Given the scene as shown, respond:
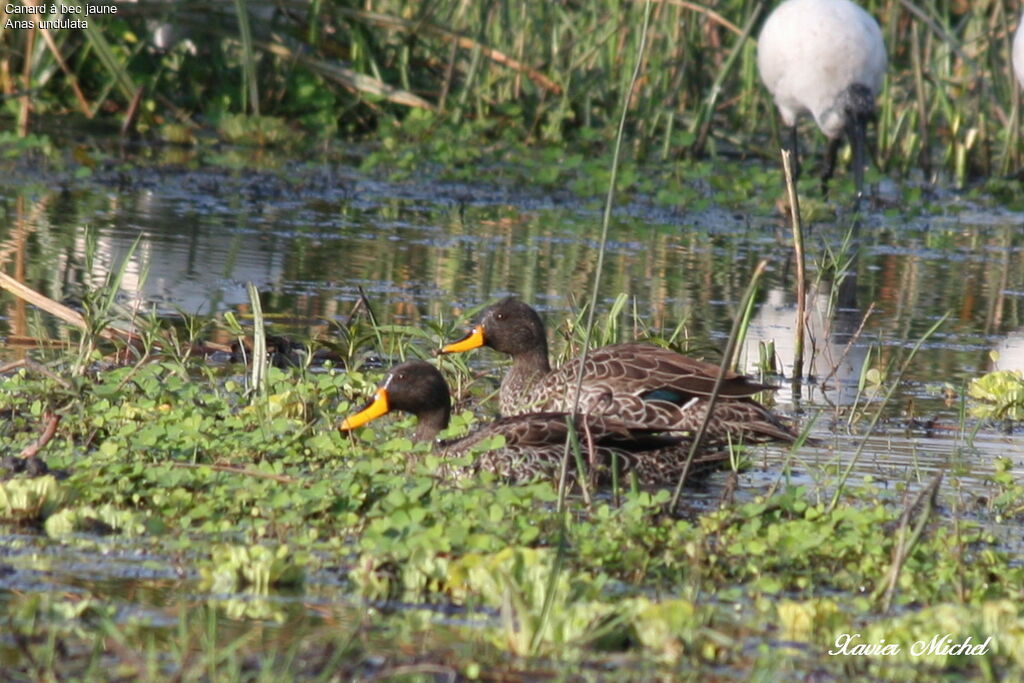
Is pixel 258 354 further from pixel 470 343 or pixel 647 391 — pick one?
pixel 647 391

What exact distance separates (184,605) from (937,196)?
35.0 feet

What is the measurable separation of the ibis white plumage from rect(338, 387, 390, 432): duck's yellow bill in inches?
319

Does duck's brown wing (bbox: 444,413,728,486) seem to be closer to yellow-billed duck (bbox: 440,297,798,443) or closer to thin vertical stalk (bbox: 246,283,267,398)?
yellow-billed duck (bbox: 440,297,798,443)

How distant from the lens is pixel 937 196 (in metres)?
13.6

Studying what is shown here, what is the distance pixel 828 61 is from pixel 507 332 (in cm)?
751

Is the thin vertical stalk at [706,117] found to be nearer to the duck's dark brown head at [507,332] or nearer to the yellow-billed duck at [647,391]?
the duck's dark brown head at [507,332]

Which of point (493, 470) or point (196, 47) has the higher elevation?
point (196, 47)

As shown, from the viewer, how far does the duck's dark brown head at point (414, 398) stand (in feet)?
20.3

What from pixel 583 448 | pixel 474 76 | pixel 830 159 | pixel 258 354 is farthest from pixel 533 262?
pixel 830 159

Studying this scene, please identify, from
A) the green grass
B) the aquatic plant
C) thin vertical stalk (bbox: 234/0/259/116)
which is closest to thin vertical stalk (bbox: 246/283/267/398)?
the aquatic plant

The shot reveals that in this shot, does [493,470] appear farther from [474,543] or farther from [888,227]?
[888,227]

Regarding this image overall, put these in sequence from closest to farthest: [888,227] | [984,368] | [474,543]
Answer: [474,543] → [984,368] → [888,227]

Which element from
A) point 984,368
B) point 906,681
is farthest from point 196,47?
point 906,681


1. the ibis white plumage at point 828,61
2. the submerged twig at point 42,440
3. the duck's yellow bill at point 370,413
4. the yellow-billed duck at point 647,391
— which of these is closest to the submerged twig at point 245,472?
the submerged twig at point 42,440
